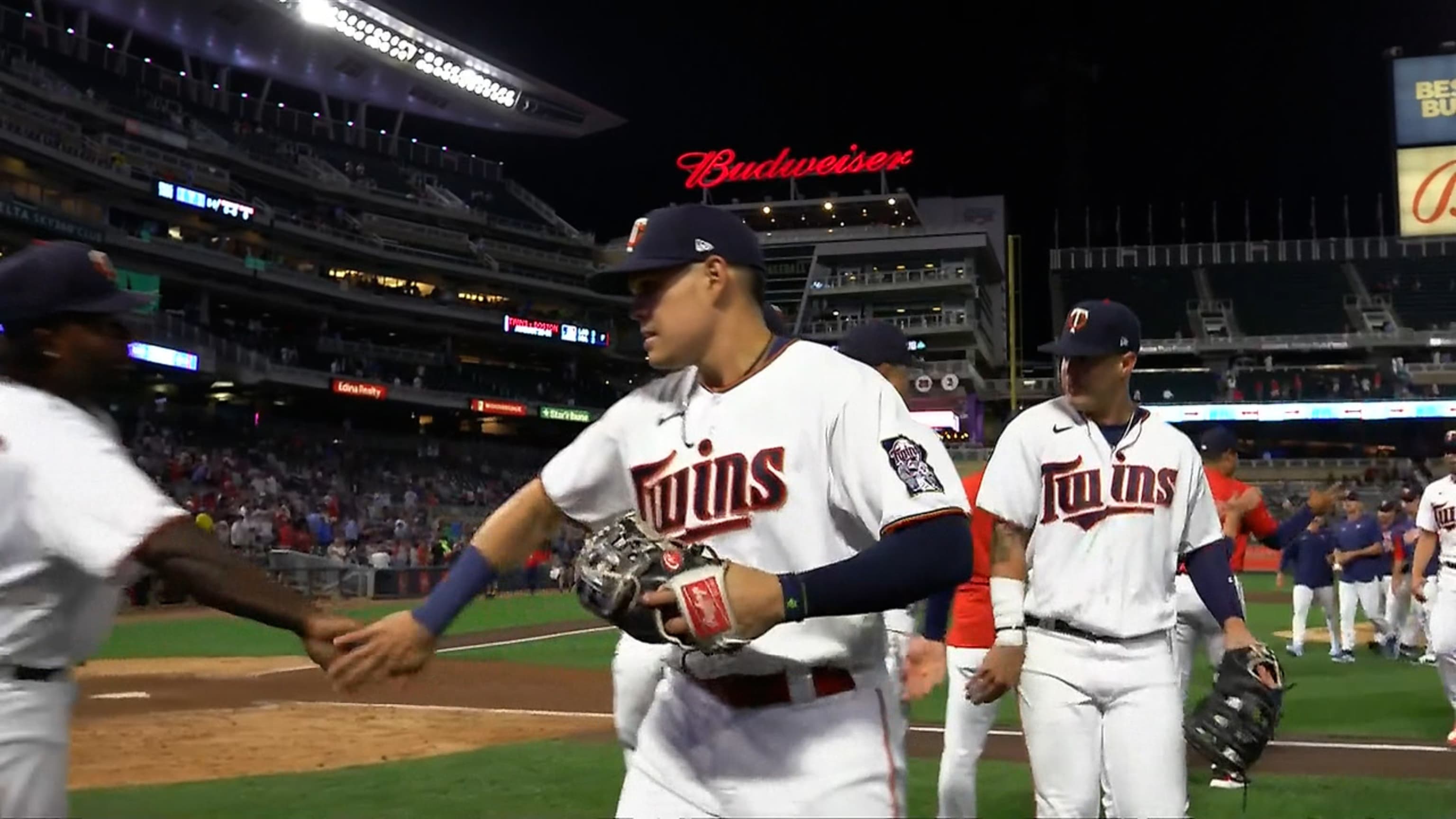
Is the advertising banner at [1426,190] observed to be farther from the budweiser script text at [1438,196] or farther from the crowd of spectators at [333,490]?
the crowd of spectators at [333,490]

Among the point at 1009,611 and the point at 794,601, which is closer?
the point at 794,601

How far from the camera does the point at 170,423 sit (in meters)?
37.9

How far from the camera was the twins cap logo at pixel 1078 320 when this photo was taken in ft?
14.6

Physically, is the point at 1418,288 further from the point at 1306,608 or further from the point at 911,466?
the point at 911,466

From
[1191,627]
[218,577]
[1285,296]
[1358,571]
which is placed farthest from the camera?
[1285,296]

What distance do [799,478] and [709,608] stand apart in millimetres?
392

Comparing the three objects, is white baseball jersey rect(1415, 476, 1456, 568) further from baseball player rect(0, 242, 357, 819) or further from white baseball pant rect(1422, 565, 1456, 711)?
baseball player rect(0, 242, 357, 819)

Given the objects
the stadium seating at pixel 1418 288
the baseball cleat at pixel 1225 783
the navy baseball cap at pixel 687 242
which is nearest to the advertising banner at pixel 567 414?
the stadium seating at pixel 1418 288

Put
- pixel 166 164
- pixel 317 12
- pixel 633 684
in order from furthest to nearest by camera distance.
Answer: pixel 317 12 < pixel 166 164 < pixel 633 684

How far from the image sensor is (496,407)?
5084 cm

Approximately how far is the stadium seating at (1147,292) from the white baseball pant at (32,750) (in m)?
59.2

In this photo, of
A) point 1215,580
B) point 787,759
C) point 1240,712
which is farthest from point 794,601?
point 1240,712

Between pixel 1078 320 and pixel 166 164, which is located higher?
pixel 166 164

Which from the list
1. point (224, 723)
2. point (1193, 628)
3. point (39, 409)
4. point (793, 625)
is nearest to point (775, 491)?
point (793, 625)
